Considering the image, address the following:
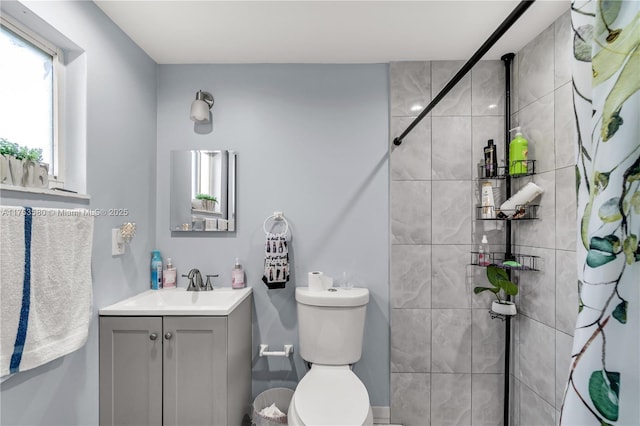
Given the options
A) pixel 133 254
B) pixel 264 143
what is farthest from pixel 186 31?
pixel 133 254

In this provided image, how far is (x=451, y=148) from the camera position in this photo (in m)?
2.06

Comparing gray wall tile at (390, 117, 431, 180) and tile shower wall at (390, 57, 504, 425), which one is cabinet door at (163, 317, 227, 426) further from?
gray wall tile at (390, 117, 431, 180)

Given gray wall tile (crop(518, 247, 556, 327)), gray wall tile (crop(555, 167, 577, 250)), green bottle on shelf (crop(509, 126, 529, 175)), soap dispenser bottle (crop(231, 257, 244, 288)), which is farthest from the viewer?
soap dispenser bottle (crop(231, 257, 244, 288))

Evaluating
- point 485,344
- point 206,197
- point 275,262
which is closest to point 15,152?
point 206,197

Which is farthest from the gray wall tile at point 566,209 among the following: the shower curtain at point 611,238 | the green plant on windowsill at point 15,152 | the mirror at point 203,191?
the green plant on windowsill at point 15,152

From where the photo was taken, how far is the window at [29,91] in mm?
1208

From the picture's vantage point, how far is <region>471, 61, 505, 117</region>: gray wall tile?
80.5 inches

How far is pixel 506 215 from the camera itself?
1835 millimetres

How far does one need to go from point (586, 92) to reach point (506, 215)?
1470 mm

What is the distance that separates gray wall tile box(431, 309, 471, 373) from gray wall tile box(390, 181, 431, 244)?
50 cm

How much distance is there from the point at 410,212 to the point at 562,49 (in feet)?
3.71

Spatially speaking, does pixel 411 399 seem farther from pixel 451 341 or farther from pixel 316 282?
pixel 316 282

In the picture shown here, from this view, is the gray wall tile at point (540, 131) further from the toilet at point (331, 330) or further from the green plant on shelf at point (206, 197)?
the green plant on shelf at point (206, 197)

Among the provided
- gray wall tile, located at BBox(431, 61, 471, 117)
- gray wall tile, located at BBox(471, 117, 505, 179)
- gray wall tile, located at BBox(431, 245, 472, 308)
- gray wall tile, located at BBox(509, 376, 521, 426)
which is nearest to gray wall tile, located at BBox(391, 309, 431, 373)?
gray wall tile, located at BBox(431, 245, 472, 308)
